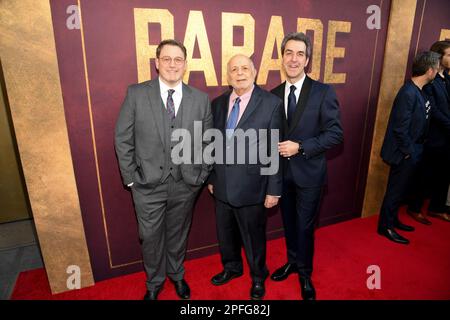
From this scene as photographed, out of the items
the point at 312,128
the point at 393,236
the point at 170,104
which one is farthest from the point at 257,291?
the point at 393,236

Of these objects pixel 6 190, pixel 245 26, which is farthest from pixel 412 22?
pixel 6 190

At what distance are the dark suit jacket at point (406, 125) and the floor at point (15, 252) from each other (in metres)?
3.75

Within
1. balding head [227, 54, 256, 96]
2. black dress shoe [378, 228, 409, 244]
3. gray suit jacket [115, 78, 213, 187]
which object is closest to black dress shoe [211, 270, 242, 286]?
gray suit jacket [115, 78, 213, 187]

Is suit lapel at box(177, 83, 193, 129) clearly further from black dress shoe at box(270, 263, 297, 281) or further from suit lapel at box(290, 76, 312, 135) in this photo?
black dress shoe at box(270, 263, 297, 281)

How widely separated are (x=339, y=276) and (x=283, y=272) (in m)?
0.53

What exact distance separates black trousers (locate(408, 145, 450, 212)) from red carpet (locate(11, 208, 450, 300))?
0.55 m

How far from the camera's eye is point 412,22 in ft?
11.9

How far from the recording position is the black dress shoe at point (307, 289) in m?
2.70

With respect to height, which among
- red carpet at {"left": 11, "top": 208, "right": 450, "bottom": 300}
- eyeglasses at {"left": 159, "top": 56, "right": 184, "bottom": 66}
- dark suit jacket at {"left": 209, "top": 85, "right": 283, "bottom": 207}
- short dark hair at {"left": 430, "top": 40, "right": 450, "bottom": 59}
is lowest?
red carpet at {"left": 11, "top": 208, "right": 450, "bottom": 300}

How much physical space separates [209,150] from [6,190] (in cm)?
296

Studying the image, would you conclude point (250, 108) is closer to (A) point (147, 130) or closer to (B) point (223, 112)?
(B) point (223, 112)

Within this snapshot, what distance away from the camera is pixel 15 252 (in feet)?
11.1

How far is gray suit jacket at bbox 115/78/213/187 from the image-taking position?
2287 mm
